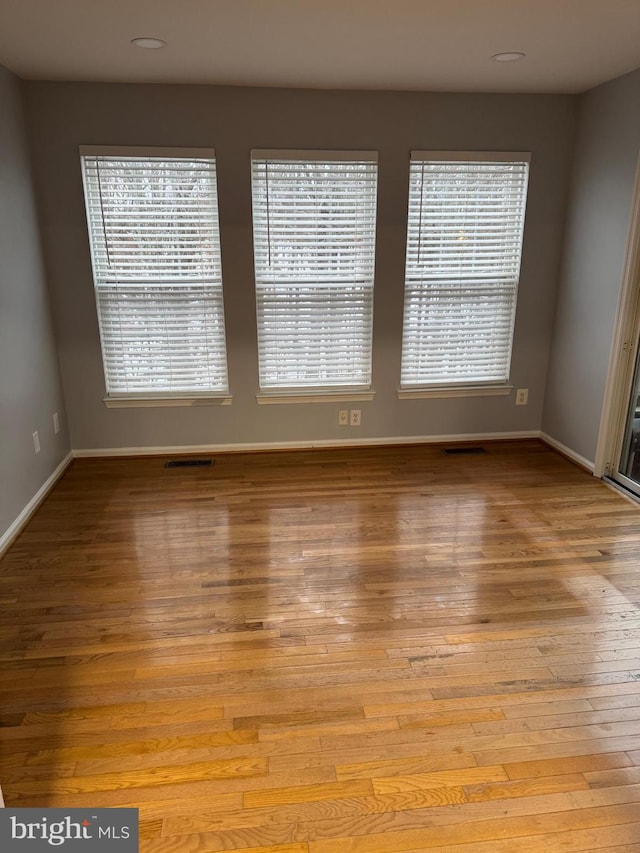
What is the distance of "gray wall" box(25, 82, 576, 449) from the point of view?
3.55 metres

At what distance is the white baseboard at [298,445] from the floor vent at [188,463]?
11 cm

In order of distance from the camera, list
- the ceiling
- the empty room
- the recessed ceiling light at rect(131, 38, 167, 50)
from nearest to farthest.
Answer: the empty room < the ceiling < the recessed ceiling light at rect(131, 38, 167, 50)

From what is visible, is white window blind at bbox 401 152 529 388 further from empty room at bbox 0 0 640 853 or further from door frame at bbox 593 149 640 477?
door frame at bbox 593 149 640 477

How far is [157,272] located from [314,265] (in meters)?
1.10

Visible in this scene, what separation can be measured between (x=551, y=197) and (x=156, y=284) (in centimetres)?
292

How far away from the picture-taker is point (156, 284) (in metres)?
3.85

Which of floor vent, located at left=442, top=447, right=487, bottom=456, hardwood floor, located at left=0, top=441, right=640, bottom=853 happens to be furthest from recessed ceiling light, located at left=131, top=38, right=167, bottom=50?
floor vent, located at left=442, top=447, right=487, bottom=456

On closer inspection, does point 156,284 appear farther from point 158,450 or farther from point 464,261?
point 464,261

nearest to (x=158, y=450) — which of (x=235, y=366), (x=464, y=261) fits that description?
(x=235, y=366)

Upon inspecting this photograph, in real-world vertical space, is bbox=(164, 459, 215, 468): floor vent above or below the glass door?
below

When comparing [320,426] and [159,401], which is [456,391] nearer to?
[320,426]

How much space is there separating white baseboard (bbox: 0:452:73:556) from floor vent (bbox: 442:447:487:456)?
9.31ft

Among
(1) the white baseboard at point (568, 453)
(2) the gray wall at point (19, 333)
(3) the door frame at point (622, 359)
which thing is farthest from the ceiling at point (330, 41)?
(1) the white baseboard at point (568, 453)

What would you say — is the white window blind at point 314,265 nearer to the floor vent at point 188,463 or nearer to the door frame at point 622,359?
the floor vent at point 188,463
